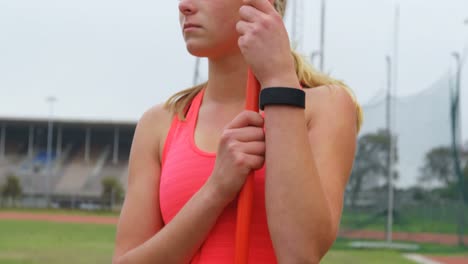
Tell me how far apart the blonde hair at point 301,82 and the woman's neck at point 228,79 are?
8 centimetres

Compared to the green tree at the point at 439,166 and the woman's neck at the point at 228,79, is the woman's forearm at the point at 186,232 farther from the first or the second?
the green tree at the point at 439,166

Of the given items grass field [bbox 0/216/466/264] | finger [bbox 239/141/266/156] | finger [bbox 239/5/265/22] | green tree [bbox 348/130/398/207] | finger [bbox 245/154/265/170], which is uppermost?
finger [bbox 239/5/265/22]

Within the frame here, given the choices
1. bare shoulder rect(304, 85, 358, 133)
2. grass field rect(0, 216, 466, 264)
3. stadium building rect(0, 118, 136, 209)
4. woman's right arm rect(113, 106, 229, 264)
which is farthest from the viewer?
stadium building rect(0, 118, 136, 209)

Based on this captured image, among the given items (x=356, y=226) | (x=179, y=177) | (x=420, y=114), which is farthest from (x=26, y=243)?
(x=179, y=177)

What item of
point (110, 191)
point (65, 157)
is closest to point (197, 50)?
point (110, 191)

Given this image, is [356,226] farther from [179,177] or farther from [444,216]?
[179,177]

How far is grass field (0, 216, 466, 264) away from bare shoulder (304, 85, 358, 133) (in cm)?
1113

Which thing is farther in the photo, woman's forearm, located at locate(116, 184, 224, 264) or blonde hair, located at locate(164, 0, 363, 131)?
blonde hair, located at locate(164, 0, 363, 131)

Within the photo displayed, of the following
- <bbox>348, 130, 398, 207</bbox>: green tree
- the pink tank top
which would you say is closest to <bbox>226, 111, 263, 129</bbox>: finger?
the pink tank top

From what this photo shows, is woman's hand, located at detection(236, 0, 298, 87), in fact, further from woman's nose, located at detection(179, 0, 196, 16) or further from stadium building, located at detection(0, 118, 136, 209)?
stadium building, located at detection(0, 118, 136, 209)

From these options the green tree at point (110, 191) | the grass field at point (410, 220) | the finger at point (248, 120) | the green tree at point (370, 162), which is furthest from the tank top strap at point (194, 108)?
the green tree at point (110, 191)

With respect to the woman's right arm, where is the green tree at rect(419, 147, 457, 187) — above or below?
below

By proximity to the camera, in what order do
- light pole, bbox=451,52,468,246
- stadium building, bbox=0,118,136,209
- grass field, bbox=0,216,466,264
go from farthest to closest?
→ stadium building, bbox=0,118,136,209 < light pole, bbox=451,52,468,246 < grass field, bbox=0,216,466,264

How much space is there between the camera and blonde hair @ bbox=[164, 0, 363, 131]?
1616 millimetres
